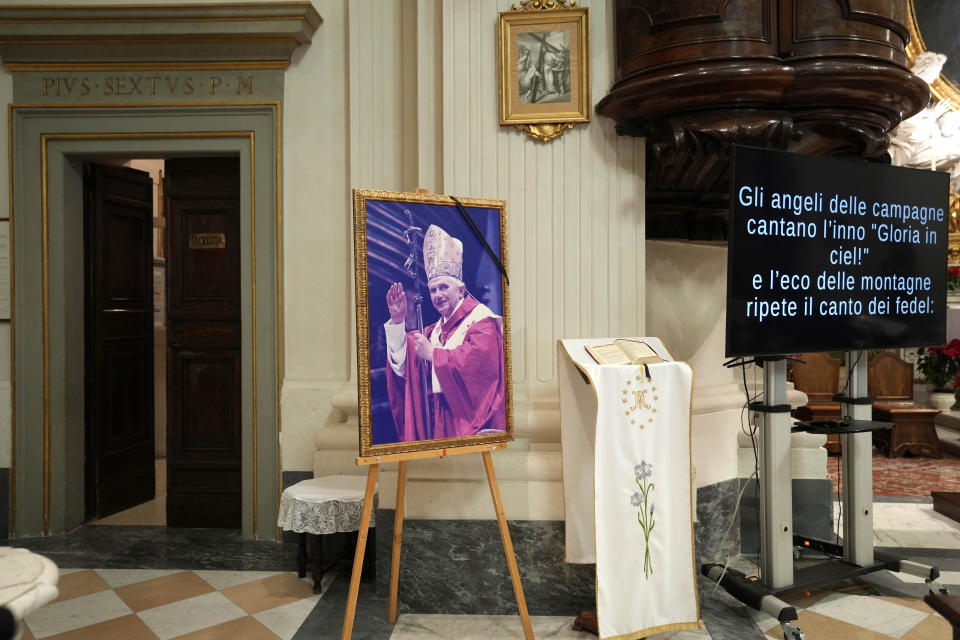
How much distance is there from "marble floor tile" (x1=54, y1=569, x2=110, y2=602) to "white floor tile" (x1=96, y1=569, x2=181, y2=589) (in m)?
0.03

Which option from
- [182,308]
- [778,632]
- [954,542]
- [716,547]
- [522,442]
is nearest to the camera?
[778,632]

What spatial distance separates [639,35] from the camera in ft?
9.57

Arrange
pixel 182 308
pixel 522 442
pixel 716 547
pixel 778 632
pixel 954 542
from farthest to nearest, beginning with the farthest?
pixel 182 308, pixel 954 542, pixel 716 547, pixel 522 442, pixel 778 632

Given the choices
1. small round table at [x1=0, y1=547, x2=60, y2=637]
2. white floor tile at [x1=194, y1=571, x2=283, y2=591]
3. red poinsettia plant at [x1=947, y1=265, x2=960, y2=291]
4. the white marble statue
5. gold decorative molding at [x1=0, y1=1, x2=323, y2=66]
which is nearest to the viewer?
small round table at [x1=0, y1=547, x2=60, y2=637]

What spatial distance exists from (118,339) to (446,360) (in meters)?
3.07

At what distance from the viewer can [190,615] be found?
297cm

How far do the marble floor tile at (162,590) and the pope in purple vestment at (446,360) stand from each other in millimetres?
1624

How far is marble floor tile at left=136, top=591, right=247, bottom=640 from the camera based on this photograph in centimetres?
284

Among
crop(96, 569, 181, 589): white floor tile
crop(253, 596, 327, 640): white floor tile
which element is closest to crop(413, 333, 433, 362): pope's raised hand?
crop(253, 596, 327, 640): white floor tile

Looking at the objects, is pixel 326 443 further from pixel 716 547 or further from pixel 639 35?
pixel 639 35

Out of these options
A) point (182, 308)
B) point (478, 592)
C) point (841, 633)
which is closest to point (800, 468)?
point (841, 633)

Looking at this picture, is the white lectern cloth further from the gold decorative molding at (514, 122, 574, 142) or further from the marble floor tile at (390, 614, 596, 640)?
the gold decorative molding at (514, 122, 574, 142)

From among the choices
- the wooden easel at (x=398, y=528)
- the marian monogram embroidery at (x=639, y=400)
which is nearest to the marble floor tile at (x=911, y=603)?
the marian monogram embroidery at (x=639, y=400)

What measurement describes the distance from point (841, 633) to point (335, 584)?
227cm
